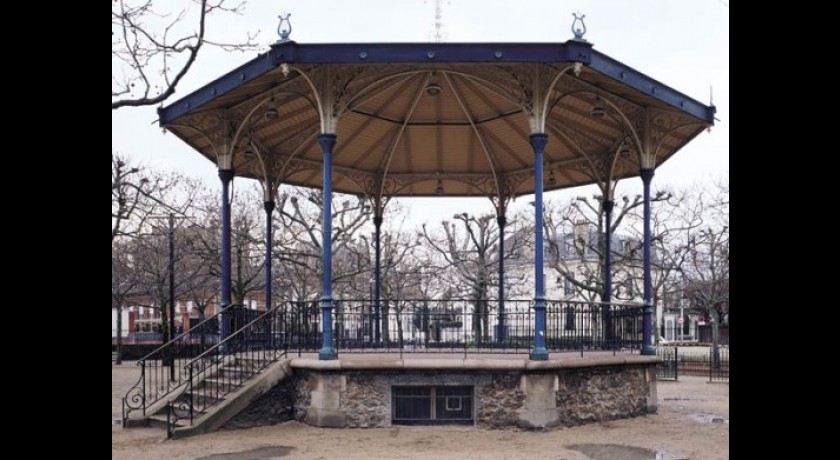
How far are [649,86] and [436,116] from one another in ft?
20.3

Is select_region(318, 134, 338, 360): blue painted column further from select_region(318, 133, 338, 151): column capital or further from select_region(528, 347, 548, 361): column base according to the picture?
select_region(528, 347, 548, 361): column base

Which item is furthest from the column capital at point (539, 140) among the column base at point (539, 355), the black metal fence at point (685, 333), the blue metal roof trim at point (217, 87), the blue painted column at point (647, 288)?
the black metal fence at point (685, 333)

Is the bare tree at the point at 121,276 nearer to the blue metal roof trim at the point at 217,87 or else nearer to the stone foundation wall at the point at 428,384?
the blue metal roof trim at the point at 217,87

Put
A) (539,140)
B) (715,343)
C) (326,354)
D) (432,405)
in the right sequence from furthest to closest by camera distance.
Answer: (715,343) → (539,140) → (432,405) → (326,354)

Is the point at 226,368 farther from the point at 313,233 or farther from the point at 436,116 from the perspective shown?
the point at 313,233

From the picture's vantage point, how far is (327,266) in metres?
13.8

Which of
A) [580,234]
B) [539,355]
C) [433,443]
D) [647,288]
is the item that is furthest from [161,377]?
[580,234]

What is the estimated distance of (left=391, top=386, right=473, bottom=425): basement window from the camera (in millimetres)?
13547

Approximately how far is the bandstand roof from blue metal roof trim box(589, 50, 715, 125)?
3 centimetres

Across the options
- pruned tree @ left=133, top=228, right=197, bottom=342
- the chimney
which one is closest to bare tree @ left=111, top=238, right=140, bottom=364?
pruned tree @ left=133, top=228, right=197, bottom=342

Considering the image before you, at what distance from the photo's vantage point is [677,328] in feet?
261

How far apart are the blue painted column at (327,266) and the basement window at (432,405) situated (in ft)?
4.72

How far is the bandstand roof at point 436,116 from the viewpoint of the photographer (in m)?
13.2

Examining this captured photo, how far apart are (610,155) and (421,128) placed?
16.2 ft
